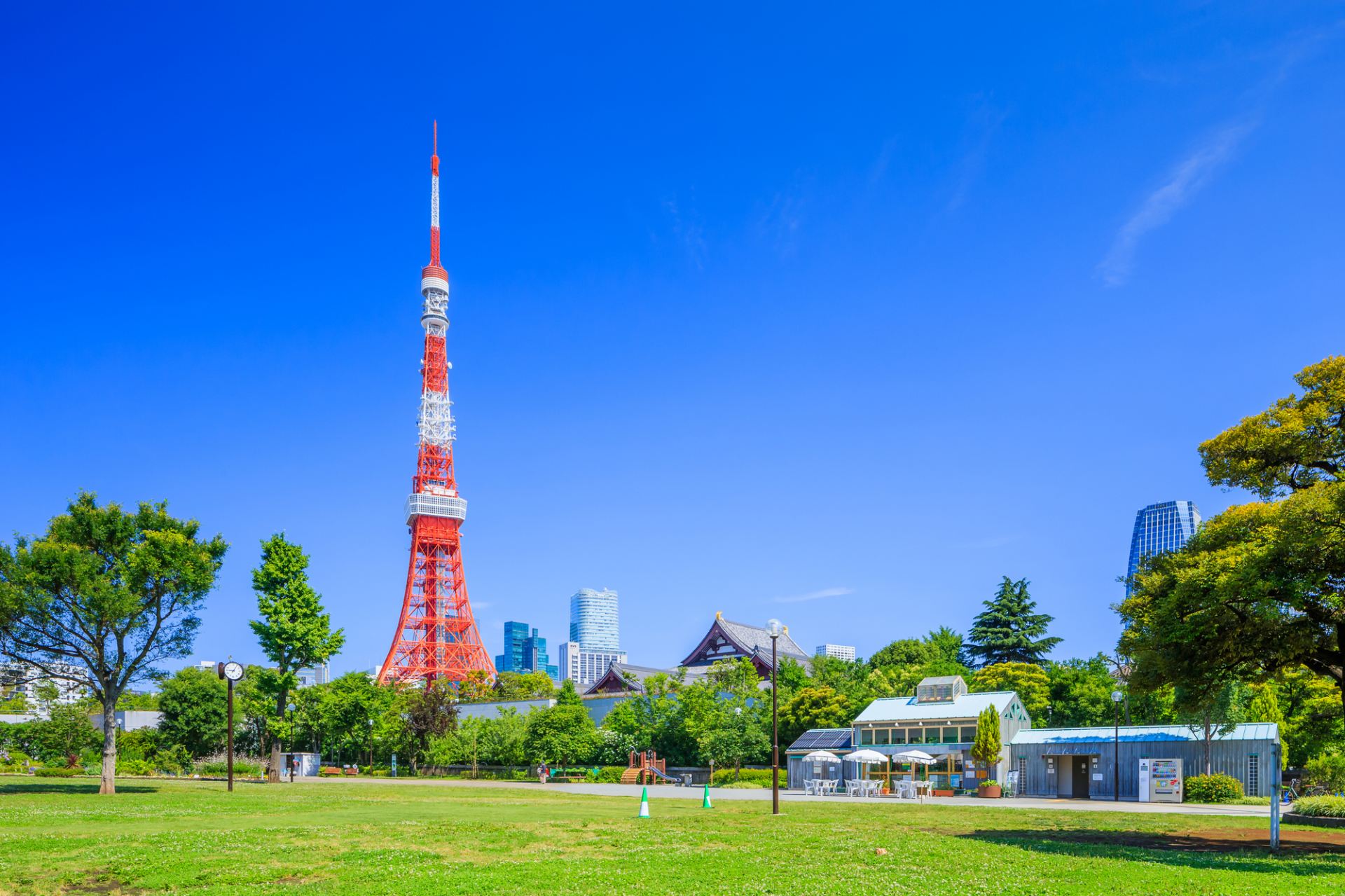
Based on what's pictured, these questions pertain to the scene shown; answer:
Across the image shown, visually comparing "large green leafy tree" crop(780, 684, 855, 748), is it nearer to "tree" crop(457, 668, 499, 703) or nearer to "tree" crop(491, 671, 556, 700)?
"tree" crop(491, 671, 556, 700)

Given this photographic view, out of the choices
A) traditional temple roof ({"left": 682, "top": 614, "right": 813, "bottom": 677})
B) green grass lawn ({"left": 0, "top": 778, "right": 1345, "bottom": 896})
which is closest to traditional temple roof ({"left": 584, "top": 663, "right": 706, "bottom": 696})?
traditional temple roof ({"left": 682, "top": 614, "right": 813, "bottom": 677})

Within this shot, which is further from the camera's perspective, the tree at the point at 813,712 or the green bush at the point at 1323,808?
the tree at the point at 813,712

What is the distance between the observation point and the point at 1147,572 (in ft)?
65.3

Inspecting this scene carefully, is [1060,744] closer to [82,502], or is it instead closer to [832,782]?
[832,782]

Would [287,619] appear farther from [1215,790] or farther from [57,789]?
[1215,790]

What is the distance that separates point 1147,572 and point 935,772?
2951cm

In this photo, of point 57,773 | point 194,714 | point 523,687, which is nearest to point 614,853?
point 57,773

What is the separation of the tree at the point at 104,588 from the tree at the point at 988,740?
1322 inches

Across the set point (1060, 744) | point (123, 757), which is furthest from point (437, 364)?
point (1060, 744)

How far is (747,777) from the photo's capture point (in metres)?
52.5

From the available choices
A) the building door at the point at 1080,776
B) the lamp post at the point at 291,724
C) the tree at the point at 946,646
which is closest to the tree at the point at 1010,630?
the tree at the point at 946,646

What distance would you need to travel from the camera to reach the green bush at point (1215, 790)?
119ft

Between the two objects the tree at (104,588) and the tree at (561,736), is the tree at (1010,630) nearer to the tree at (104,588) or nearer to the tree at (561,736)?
the tree at (561,736)

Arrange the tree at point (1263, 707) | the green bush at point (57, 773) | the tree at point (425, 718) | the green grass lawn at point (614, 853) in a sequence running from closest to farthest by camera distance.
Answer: the green grass lawn at point (614, 853)
the tree at point (1263, 707)
the green bush at point (57, 773)
the tree at point (425, 718)
